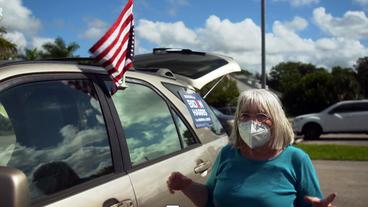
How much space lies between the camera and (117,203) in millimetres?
2551

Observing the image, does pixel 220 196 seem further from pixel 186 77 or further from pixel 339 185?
pixel 339 185

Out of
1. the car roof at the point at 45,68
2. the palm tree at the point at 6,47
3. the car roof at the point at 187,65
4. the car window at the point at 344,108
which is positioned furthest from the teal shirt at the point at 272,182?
the car window at the point at 344,108

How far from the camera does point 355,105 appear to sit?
20.5 metres

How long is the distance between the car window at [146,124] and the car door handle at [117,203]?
342 mm

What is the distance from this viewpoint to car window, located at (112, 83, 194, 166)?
307 cm

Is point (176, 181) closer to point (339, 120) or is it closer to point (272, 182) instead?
point (272, 182)

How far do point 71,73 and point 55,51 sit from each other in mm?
40167

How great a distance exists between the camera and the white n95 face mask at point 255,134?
2.53 m

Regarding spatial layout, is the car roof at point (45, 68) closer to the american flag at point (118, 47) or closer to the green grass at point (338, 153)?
the american flag at point (118, 47)

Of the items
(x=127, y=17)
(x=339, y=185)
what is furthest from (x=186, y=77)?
(x=339, y=185)

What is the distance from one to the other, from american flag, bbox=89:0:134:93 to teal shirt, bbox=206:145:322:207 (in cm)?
88

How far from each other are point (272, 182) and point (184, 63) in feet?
8.40

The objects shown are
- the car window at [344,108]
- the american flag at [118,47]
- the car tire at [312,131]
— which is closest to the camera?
the american flag at [118,47]

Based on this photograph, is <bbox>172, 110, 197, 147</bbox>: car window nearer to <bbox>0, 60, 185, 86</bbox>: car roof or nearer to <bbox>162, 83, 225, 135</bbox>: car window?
<bbox>162, 83, 225, 135</bbox>: car window
